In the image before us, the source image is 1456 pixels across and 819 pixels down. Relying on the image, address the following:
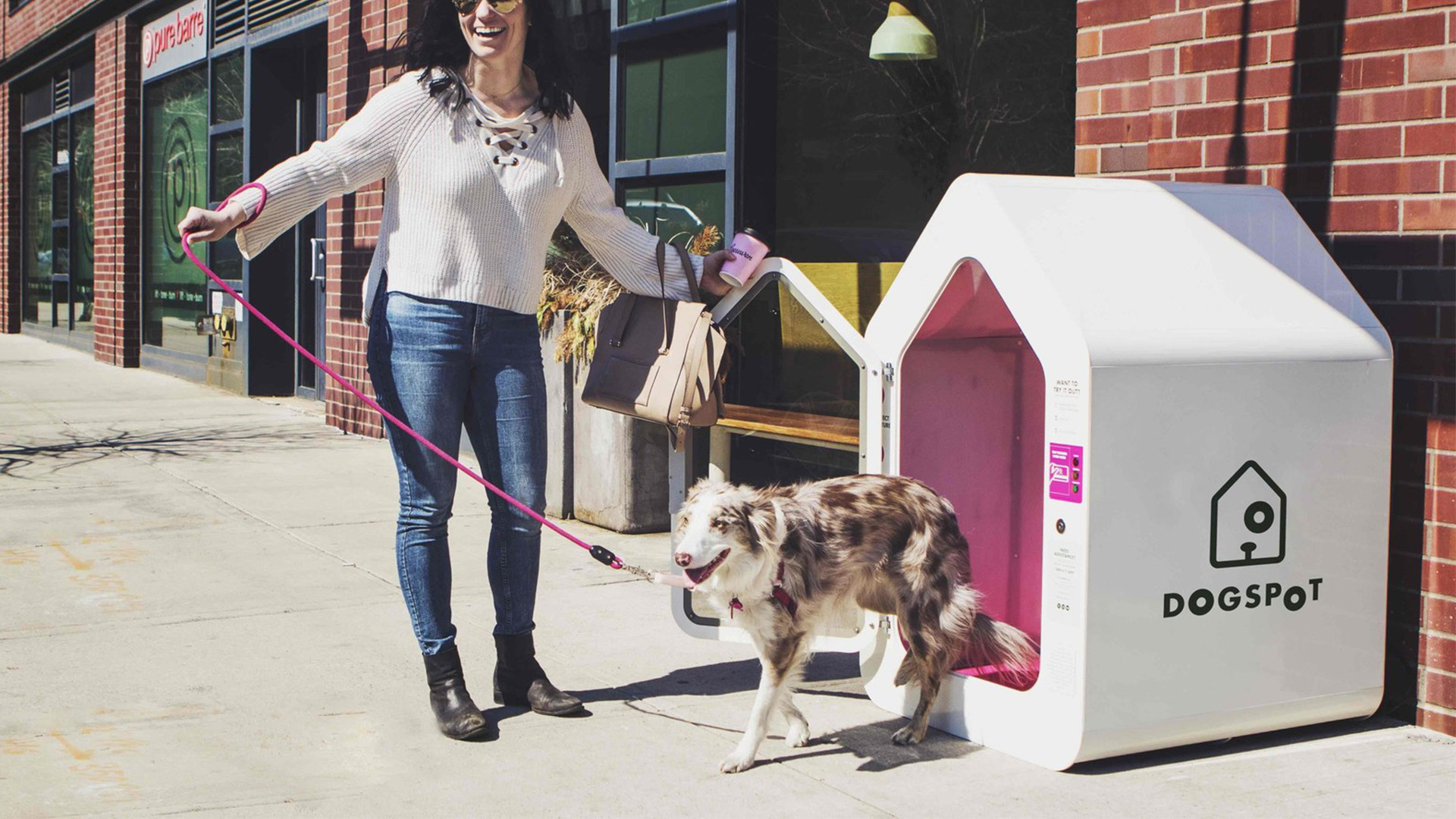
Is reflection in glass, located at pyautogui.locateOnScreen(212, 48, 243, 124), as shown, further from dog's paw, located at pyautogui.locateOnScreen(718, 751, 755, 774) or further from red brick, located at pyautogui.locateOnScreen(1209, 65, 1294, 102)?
dog's paw, located at pyautogui.locateOnScreen(718, 751, 755, 774)

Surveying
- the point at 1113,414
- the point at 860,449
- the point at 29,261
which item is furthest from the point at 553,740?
the point at 29,261

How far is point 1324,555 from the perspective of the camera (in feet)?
14.2

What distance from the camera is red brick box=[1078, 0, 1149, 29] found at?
5.34 metres

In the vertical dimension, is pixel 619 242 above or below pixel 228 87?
below

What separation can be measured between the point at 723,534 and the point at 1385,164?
2358 mm

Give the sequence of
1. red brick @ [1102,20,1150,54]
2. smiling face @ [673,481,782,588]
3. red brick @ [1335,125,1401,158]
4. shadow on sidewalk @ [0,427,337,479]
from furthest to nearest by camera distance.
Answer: shadow on sidewalk @ [0,427,337,479] < red brick @ [1102,20,1150,54] < red brick @ [1335,125,1401,158] < smiling face @ [673,481,782,588]

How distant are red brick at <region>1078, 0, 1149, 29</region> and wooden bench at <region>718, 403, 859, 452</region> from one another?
1.73m

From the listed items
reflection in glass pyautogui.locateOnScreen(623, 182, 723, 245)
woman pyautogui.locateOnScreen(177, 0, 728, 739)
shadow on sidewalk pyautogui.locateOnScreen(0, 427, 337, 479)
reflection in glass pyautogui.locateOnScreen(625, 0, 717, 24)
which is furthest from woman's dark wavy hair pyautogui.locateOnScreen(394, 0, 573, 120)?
shadow on sidewalk pyautogui.locateOnScreen(0, 427, 337, 479)

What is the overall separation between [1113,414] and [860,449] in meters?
1.06

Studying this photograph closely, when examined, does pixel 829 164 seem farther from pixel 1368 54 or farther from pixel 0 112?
pixel 0 112

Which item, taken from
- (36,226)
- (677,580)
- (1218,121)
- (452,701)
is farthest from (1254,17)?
(36,226)

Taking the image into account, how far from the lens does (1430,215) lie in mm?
4512

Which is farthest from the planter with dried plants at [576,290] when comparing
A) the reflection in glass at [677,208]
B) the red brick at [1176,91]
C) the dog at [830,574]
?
the dog at [830,574]

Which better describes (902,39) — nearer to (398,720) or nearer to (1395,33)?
(1395,33)
